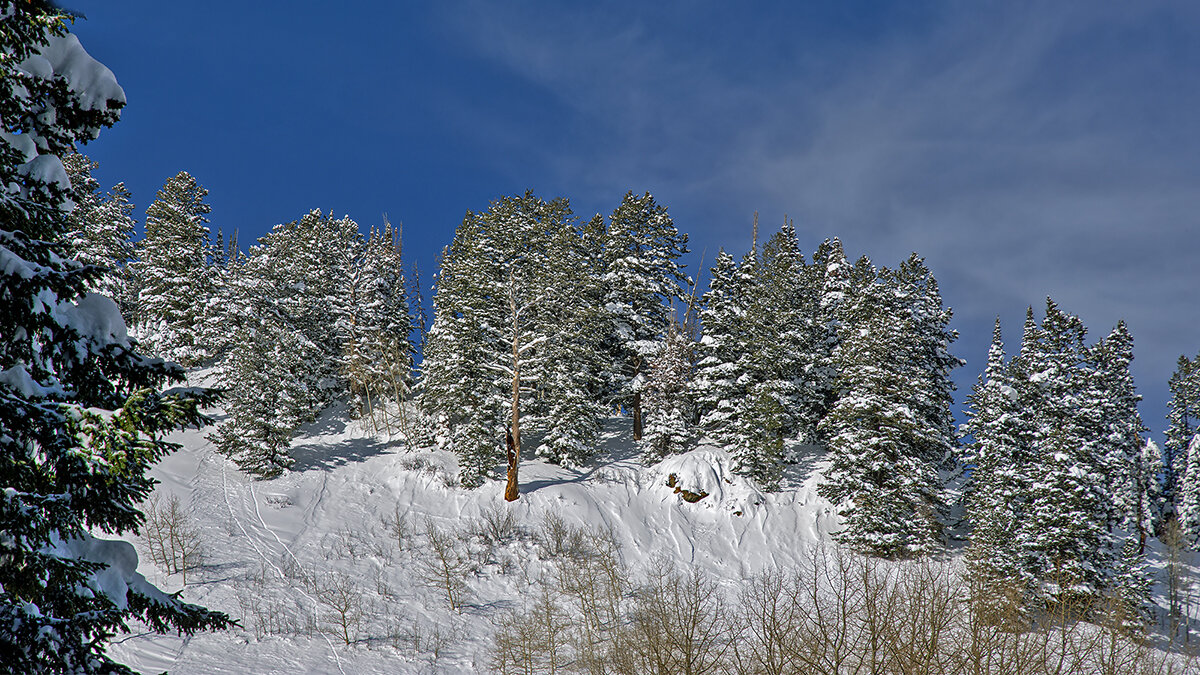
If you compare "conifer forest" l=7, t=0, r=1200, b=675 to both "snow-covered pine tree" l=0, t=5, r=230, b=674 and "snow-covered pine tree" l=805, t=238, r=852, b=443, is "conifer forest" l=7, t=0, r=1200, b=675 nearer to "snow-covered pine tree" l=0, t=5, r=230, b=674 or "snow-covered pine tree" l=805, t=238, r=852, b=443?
"snow-covered pine tree" l=805, t=238, r=852, b=443

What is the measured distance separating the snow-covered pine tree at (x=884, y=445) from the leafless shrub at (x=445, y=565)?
18599 millimetres

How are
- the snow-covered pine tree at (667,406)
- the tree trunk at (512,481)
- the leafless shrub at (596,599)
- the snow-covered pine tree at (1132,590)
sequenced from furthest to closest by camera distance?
the snow-covered pine tree at (667,406) < the tree trunk at (512,481) < the snow-covered pine tree at (1132,590) < the leafless shrub at (596,599)

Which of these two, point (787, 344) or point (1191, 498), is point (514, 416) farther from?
point (1191, 498)

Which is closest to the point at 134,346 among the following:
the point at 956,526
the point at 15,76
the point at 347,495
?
the point at 15,76

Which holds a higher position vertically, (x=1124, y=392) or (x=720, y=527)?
(x=1124, y=392)

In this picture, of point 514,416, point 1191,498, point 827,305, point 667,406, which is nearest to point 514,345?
point 514,416

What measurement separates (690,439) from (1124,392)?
35.1 m

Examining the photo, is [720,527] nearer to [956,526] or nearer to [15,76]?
[956,526]

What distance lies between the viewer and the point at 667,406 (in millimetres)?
37906

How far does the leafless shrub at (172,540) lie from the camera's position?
953 inches

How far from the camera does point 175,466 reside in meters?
32.5

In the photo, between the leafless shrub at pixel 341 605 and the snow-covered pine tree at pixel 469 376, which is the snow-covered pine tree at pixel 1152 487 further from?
the leafless shrub at pixel 341 605

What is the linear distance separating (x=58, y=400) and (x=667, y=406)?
33.5m

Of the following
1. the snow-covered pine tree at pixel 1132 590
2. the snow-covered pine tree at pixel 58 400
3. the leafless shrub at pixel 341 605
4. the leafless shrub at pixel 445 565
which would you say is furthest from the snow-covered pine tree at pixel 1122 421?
the snow-covered pine tree at pixel 58 400
